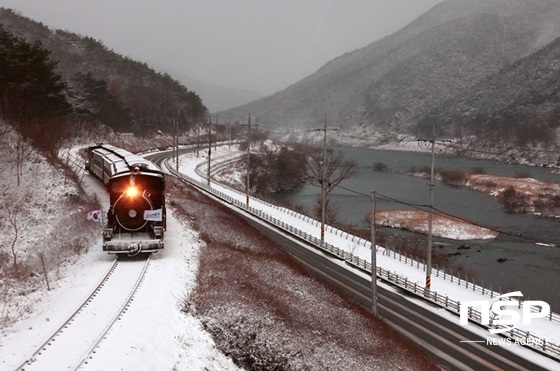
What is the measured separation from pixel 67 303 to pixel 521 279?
40070 mm

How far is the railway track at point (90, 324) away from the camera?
1347 cm

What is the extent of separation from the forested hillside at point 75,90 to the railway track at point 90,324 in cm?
3245

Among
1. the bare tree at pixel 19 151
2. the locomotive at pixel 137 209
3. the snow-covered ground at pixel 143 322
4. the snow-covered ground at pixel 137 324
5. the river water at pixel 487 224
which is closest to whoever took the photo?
the snow-covered ground at pixel 137 324

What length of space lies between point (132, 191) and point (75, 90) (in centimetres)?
7116

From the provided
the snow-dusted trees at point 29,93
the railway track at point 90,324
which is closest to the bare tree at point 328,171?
the railway track at point 90,324

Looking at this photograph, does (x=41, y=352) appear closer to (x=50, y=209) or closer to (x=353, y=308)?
(x=353, y=308)

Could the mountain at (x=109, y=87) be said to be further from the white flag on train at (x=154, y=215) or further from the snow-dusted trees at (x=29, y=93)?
the white flag on train at (x=154, y=215)

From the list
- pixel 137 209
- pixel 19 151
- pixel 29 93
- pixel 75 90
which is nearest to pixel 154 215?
pixel 137 209

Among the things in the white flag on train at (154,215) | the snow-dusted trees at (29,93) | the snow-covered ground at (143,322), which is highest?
the snow-dusted trees at (29,93)

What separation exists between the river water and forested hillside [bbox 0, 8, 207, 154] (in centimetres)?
3653

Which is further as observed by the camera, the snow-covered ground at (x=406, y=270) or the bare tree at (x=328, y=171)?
the bare tree at (x=328, y=171)

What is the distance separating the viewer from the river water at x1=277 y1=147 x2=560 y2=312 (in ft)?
137

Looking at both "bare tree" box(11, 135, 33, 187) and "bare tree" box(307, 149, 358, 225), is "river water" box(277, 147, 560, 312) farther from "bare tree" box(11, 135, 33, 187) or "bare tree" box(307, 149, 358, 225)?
"bare tree" box(11, 135, 33, 187)

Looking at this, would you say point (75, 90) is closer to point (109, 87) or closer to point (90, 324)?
point (109, 87)
